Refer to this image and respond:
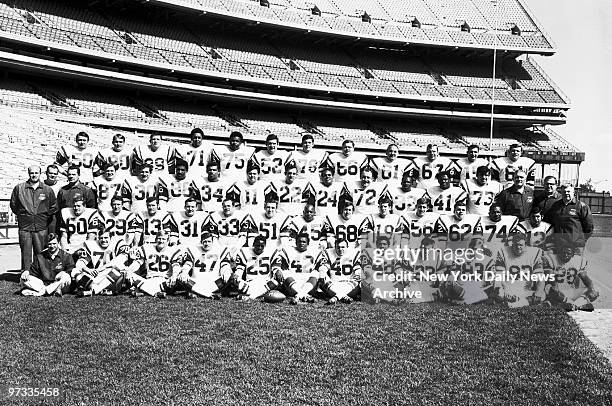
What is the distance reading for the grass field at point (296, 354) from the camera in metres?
4.21

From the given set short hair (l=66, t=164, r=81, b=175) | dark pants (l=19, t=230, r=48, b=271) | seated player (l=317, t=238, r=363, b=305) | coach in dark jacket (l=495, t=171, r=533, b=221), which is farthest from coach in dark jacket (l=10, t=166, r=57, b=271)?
coach in dark jacket (l=495, t=171, r=533, b=221)

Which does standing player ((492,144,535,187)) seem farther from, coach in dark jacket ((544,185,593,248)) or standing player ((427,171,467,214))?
coach in dark jacket ((544,185,593,248))

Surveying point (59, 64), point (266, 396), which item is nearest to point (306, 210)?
point (266, 396)

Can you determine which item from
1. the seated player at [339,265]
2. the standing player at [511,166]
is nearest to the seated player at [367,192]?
the seated player at [339,265]

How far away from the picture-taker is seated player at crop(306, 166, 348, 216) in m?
8.98

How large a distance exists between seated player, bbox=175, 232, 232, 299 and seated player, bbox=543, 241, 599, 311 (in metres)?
4.11

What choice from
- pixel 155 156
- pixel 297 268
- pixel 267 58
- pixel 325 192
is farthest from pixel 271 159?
pixel 267 58

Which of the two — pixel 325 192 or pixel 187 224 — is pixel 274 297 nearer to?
pixel 187 224

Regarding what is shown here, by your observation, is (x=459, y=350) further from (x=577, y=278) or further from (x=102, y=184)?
(x=102, y=184)

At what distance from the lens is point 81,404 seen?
12.9 feet

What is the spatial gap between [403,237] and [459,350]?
7.19 feet

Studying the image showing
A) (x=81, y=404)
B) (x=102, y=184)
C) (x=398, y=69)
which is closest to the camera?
(x=81, y=404)

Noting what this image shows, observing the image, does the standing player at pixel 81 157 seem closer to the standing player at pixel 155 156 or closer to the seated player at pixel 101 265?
the standing player at pixel 155 156

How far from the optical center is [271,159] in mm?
9547
